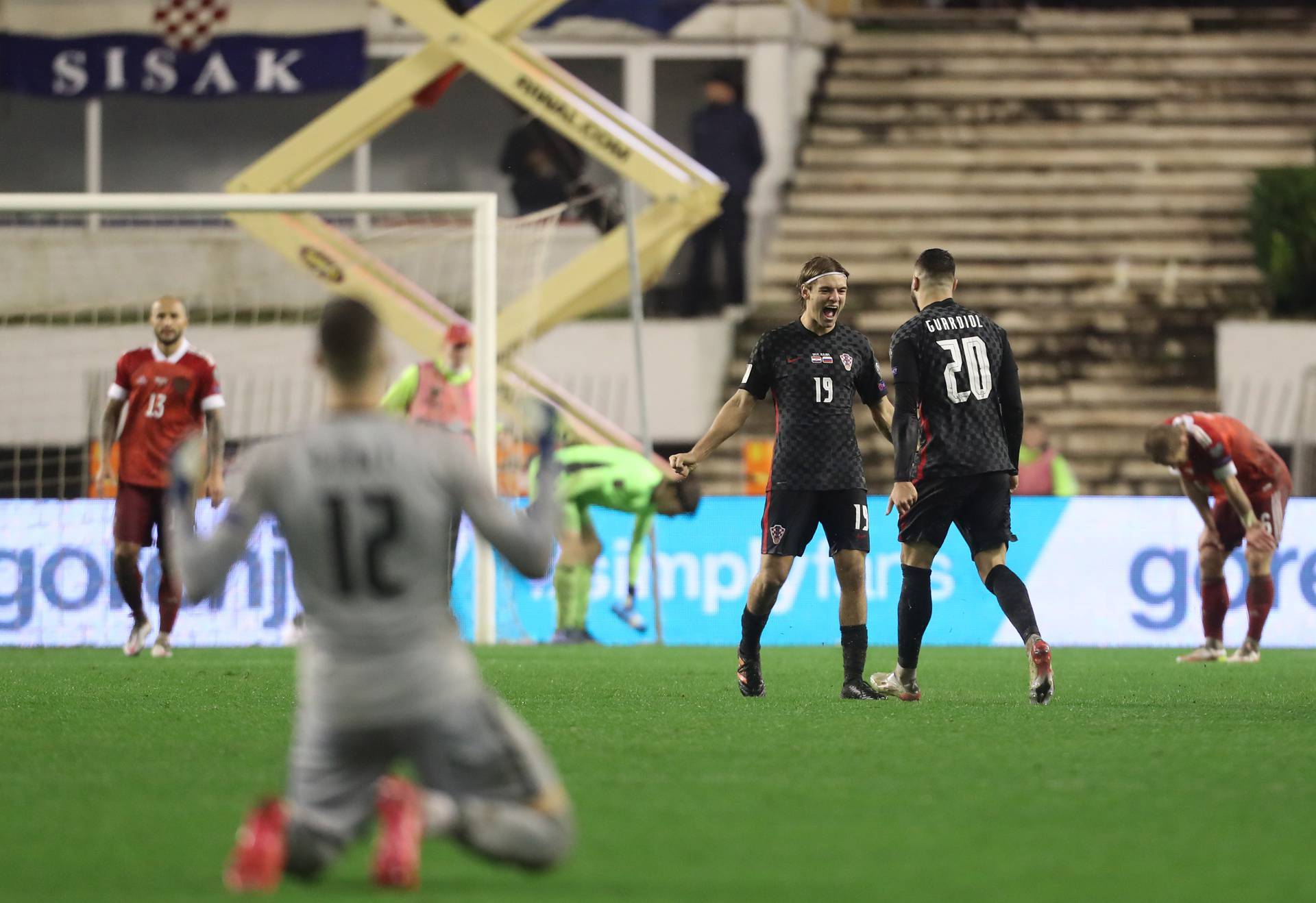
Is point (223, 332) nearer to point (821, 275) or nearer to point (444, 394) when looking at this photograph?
point (444, 394)

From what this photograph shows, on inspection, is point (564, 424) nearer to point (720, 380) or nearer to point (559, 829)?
point (720, 380)

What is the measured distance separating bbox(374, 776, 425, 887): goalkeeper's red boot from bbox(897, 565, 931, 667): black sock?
4.93m

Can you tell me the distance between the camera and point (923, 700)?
9.37 m

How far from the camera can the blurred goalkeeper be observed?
4.46 m

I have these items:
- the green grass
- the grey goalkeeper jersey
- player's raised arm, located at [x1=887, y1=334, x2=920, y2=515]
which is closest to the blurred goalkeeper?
the grey goalkeeper jersey

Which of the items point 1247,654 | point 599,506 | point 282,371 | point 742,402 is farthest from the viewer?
point 282,371

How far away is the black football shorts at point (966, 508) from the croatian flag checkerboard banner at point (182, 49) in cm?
1535

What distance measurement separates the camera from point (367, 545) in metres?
4.52

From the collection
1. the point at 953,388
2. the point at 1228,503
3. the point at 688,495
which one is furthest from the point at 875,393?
the point at 688,495

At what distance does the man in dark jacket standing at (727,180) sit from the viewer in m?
21.5

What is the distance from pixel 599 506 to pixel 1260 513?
15.0 feet

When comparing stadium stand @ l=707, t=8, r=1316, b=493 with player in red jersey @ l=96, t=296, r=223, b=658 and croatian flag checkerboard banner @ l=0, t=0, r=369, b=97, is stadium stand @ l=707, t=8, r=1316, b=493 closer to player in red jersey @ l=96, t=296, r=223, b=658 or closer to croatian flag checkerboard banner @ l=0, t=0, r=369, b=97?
croatian flag checkerboard banner @ l=0, t=0, r=369, b=97

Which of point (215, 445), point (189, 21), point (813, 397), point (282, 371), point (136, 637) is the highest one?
point (189, 21)

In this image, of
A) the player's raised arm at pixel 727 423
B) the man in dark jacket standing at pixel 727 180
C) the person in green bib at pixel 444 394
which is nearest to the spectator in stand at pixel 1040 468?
→ the man in dark jacket standing at pixel 727 180
